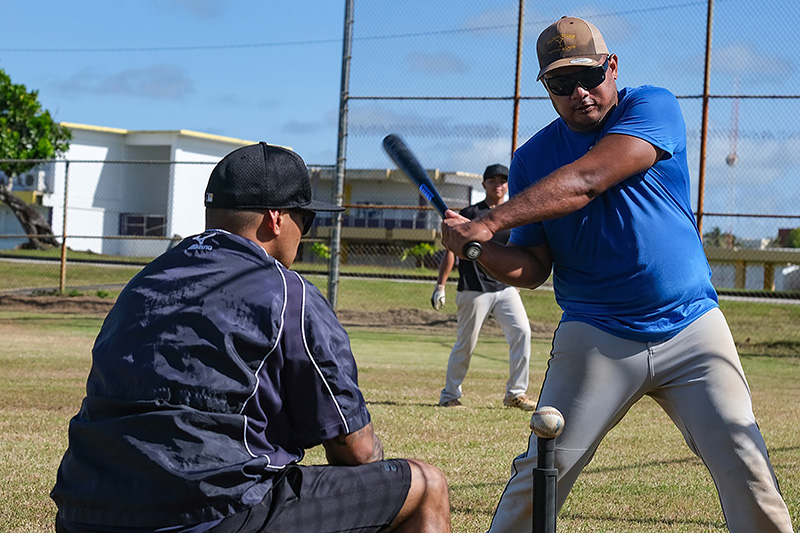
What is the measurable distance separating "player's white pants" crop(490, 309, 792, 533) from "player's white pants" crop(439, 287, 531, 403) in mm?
5475

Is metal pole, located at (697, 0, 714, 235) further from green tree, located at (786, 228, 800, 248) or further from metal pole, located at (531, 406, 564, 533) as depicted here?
metal pole, located at (531, 406, 564, 533)

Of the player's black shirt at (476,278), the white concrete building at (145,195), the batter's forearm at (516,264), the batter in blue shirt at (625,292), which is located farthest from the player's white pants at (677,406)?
the white concrete building at (145,195)

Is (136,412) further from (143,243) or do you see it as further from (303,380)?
(143,243)

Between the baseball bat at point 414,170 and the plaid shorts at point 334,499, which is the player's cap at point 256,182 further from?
the baseball bat at point 414,170

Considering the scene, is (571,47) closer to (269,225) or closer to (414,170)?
(414,170)

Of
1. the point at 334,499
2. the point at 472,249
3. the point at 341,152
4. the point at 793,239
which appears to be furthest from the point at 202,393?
the point at 793,239

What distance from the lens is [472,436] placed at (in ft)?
25.6

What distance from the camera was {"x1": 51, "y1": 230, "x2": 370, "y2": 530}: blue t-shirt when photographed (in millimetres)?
2557

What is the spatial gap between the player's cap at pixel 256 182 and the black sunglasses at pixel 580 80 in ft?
4.51

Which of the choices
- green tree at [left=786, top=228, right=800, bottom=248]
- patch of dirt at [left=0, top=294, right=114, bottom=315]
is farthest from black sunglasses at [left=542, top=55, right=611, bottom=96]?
patch of dirt at [left=0, top=294, right=114, bottom=315]

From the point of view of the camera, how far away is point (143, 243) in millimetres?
38438

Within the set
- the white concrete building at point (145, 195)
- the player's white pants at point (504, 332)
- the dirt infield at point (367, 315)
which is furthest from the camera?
the white concrete building at point (145, 195)

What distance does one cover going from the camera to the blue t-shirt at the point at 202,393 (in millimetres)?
2557

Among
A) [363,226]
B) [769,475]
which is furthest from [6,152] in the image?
[769,475]
